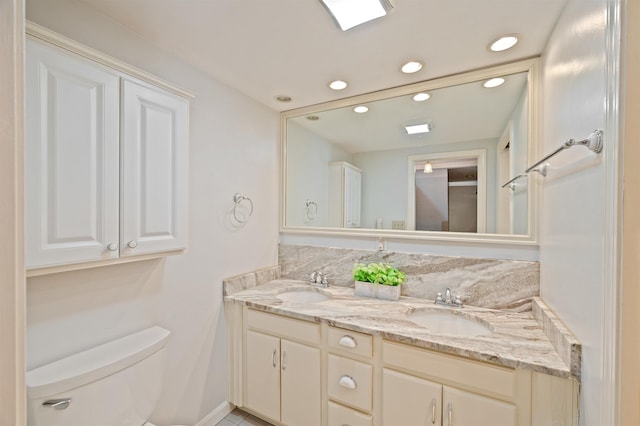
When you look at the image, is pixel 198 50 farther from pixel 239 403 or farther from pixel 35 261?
pixel 239 403

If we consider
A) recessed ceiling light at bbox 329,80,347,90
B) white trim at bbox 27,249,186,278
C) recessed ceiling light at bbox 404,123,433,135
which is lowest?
white trim at bbox 27,249,186,278

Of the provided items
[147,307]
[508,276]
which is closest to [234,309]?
[147,307]

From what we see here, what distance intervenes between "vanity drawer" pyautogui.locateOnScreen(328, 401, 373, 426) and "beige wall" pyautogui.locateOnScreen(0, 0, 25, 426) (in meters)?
1.37

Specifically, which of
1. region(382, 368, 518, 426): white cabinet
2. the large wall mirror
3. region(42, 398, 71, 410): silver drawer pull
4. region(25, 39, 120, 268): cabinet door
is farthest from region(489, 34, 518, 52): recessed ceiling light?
region(42, 398, 71, 410): silver drawer pull

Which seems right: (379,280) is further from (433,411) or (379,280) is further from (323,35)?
(323,35)

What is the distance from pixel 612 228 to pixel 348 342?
3.85ft

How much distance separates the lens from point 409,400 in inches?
52.6

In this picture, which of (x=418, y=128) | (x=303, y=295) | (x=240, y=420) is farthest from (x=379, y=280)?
(x=240, y=420)

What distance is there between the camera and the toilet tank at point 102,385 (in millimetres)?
967

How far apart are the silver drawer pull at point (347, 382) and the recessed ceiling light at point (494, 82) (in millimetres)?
1900

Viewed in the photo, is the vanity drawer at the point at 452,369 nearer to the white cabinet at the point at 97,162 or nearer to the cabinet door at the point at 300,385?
the cabinet door at the point at 300,385

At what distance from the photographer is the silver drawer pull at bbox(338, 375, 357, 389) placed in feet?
4.81

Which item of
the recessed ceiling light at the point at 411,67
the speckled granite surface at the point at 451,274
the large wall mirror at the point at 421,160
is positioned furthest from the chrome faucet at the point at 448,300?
the recessed ceiling light at the point at 411,67

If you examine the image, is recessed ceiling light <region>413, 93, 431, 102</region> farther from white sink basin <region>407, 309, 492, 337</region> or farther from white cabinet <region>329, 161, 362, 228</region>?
white sink basin <region>407, 309, 492, 337</region>
